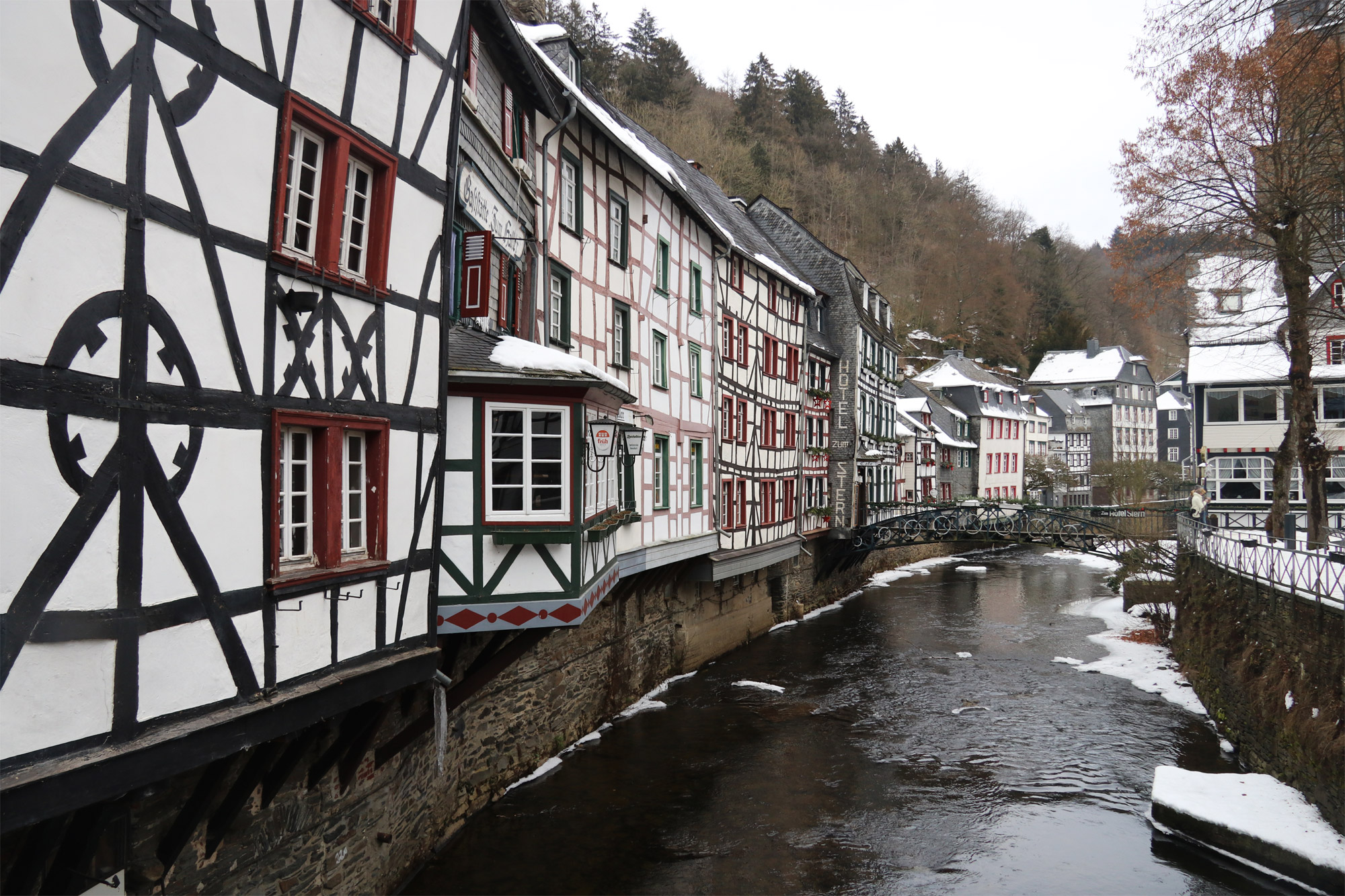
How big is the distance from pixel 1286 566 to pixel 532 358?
1256cm

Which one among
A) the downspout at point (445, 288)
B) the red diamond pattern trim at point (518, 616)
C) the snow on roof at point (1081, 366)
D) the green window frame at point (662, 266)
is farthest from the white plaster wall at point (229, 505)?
the snow on roof at point (1081, 366)

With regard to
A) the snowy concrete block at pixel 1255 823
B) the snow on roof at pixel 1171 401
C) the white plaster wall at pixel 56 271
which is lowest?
the snowy concrete block at pixel 1255 823

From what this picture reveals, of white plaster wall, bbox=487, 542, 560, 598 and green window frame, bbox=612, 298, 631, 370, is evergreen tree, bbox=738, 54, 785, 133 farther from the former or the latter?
white plaster wall, bbox=487, 542, 560, 598

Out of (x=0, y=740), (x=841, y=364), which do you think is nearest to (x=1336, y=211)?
(x=0, y=740)

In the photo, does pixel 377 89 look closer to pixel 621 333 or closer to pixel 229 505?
pixel 229 505

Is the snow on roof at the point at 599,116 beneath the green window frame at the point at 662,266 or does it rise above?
above

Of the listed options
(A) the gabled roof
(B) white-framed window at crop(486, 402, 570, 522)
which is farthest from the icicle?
(A) the gabled roof

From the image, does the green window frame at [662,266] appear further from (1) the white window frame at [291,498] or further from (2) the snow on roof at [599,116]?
(1) the white window frame at [291,498]

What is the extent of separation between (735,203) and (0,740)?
96.8 feet

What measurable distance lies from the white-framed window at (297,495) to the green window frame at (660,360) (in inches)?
439

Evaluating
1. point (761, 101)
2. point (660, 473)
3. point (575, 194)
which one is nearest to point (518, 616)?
point (575, 194)

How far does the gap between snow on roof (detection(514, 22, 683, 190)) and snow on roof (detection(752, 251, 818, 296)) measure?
6.99m

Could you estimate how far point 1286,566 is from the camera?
49.0 feet

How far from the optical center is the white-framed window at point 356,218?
7.30 m
